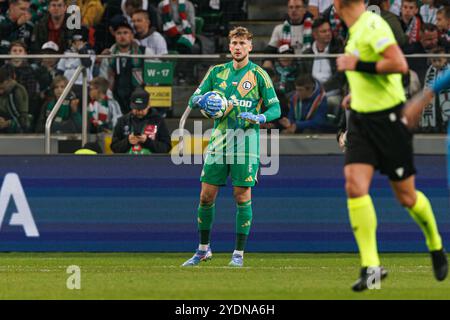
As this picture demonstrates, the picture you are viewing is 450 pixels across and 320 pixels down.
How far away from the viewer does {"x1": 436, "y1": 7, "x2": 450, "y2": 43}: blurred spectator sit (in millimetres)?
16656

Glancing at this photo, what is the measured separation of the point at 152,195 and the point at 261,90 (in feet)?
8.66

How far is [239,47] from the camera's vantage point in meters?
12.5

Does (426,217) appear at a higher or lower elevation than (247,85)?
lower

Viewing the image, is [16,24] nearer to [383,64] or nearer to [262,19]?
[262,19]

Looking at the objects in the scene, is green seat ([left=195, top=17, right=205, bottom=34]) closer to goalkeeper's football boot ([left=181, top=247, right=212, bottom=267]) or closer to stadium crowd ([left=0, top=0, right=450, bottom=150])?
stadium crowd ([left=0, top=0, right=450, bottom=150])

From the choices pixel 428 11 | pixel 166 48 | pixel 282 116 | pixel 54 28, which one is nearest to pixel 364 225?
pixel 282 116

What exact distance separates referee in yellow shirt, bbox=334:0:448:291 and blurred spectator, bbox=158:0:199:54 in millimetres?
8621

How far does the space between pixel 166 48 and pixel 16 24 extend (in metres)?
2.39

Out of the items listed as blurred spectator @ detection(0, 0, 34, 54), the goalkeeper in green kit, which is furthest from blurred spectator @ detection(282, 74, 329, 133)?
blurred spectator @ detection(0, 0, 34, 54)

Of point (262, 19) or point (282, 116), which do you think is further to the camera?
point (262, 19)

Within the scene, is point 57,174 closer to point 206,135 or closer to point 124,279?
point 206,135

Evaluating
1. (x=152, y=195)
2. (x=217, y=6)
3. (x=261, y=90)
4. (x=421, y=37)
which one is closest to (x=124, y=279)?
(x=261, y=90)

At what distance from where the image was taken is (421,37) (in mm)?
16672

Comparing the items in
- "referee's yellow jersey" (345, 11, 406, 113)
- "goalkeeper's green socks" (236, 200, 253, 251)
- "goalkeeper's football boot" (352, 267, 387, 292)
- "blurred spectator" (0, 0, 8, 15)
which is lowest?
"goalkeeper's green socks" (236, 200, 253, 251)
